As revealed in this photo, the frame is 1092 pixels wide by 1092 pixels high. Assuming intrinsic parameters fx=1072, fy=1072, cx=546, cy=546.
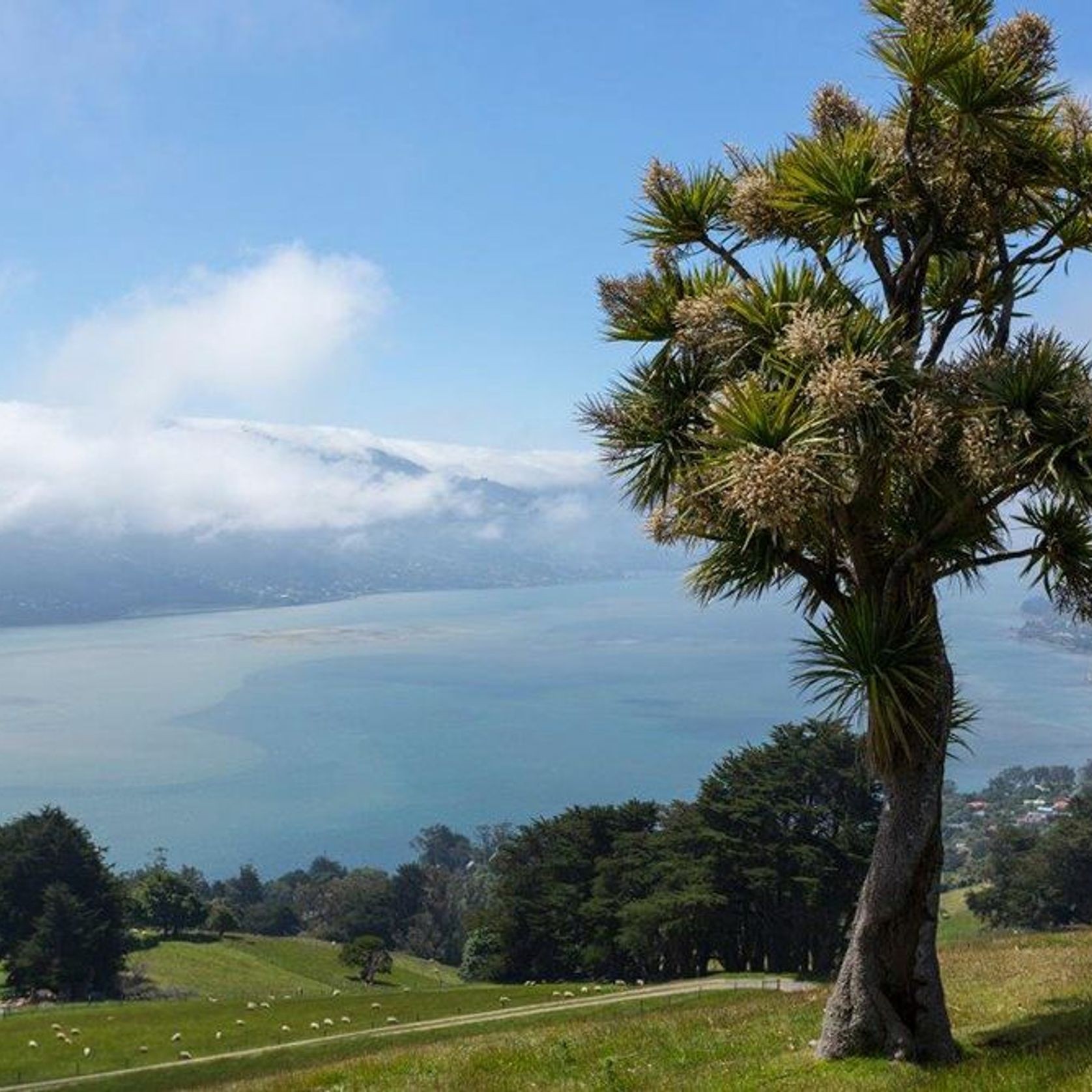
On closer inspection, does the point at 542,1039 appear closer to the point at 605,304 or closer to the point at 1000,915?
the point at 605,304

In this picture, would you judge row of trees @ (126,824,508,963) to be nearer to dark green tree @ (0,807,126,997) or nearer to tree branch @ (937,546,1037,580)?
dark green tree @ (0,807,126,997)

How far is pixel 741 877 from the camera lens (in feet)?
160

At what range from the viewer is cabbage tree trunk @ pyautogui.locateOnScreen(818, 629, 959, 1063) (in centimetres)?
892

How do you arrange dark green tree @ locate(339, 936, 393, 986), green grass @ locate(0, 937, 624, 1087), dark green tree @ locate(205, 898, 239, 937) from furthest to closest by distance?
dark green tree @ locate(205, 898, 239, 937) < dark green tree @ locate(339, 936, 393, 986) < green grass @ locate(0, 937, 624, 1087)

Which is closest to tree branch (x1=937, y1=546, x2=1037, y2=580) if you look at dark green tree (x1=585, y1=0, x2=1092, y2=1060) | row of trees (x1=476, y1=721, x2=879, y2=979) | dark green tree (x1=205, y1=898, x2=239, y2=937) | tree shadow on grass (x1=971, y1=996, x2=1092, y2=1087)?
dark green tree (x1=585, y1=0, x2=1092, y2=1060)

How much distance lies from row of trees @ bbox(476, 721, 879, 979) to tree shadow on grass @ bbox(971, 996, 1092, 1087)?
1428 inches

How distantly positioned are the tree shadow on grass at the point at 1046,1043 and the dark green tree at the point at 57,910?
5933cm

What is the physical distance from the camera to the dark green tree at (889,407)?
783 cm

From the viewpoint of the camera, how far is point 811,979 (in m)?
36.6

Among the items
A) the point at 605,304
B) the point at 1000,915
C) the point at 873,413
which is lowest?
the point at 1000,915

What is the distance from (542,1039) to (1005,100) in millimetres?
10960

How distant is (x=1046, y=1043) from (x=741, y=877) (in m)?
42.2

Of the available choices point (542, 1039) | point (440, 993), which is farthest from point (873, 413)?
point (440, 993)

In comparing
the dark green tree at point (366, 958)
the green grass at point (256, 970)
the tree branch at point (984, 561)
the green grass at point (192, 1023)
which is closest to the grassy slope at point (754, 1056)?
the tree branch at point (984, 561)
